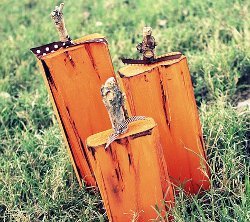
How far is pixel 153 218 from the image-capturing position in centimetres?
205

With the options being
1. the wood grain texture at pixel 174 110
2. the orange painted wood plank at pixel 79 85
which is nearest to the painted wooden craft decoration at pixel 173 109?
the wood grain texture at pixel 174 110

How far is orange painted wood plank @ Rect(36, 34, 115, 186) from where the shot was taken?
2.17 m

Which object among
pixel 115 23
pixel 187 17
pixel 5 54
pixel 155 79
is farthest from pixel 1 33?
pixel 155 79

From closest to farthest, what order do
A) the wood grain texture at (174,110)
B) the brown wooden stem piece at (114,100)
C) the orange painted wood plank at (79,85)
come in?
the brown wooden stem piece at (114,100), the wood grain texture at (174,110), the orange painted wood plank at (79,85)

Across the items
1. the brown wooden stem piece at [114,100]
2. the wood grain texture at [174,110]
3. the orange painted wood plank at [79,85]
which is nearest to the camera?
the brown wooden stem piece at [114,100]

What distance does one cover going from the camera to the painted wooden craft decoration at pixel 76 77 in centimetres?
217

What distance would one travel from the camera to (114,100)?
1870 millimetres

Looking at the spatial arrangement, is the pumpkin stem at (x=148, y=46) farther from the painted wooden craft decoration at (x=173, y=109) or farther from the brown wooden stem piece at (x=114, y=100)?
the brown wooden stem piece at (x=114, y=100)

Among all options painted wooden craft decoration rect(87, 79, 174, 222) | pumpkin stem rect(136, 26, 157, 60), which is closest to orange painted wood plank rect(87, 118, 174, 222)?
painted wooden craft decoration rect(87, 79, 174, 222)

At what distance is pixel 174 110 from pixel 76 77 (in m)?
0.46

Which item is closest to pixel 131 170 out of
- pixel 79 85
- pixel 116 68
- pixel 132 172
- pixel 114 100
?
pixel 132 172

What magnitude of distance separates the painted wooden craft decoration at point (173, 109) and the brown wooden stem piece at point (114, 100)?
178 mm

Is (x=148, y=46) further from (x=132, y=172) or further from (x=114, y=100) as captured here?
(x=132, y=172)

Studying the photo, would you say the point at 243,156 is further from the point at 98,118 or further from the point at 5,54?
the point at 5,54
